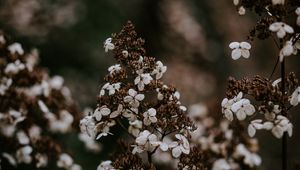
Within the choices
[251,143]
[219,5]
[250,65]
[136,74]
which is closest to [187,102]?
[219,5]

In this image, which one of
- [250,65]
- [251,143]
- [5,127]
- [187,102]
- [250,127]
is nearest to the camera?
[250,127]

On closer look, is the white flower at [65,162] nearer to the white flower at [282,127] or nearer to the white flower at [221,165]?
the white flower at [221,165]

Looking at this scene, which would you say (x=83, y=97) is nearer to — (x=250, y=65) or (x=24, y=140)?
(x=24, y=140)

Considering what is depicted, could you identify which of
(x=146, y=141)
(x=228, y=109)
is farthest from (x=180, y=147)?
(x=228, y=109)

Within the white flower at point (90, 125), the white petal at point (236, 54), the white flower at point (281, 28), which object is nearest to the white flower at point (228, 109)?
the white petal at point (236, 54)

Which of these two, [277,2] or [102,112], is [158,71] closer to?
[102,112]
